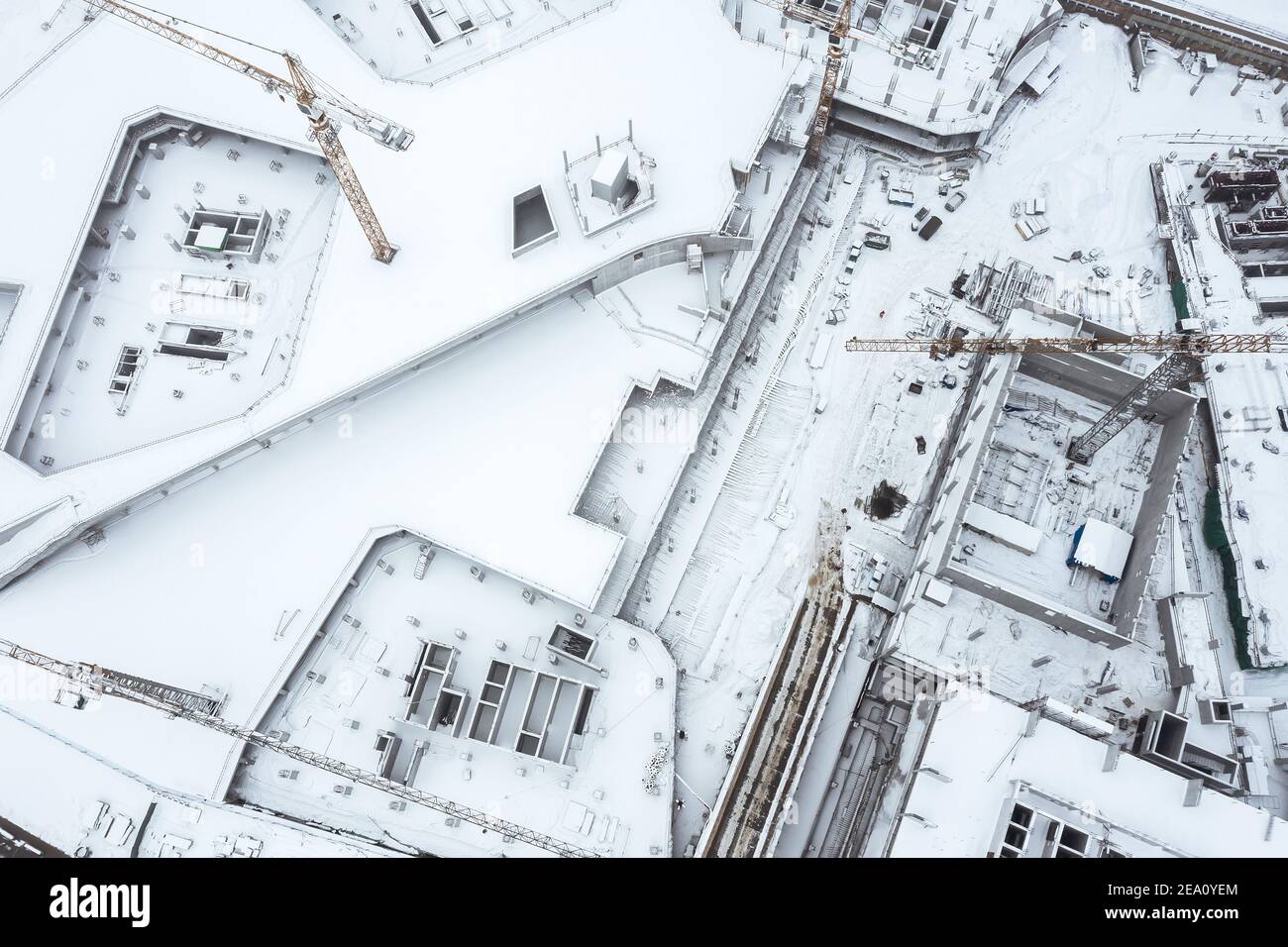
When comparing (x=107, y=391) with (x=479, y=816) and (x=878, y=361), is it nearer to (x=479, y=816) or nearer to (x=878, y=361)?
(x=479, y=816)

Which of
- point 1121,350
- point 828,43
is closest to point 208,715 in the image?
point 1121,350

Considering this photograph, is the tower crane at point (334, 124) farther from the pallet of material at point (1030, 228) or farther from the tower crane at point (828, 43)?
the pallet of material at point (1030, 228)

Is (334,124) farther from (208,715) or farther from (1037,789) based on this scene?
(1037,789)

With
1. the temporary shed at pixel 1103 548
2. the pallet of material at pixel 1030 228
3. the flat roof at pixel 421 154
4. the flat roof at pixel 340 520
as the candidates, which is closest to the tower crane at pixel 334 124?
the flat roof at pixel 421 154

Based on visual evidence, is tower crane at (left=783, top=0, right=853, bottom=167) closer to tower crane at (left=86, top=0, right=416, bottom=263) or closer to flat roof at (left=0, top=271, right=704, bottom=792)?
flat roof at (left=0, top=271, right=704, bottom=792)

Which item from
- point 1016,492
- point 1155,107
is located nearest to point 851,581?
point 1016,492

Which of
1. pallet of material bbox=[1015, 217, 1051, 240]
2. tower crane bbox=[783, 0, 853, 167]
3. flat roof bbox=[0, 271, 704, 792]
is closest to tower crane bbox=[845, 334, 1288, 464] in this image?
pallet of material bbox=[1015, 217, 1051, 240]
